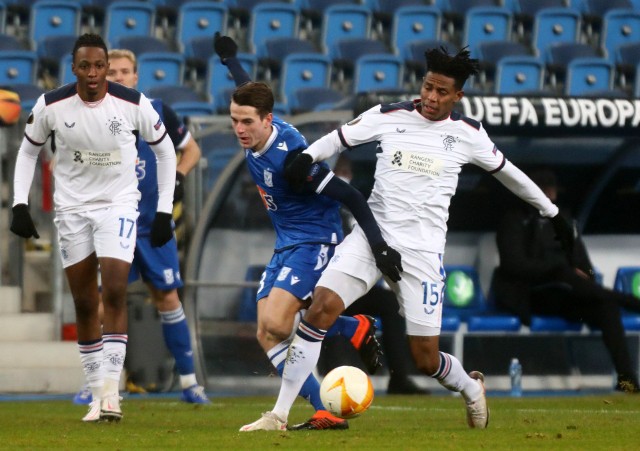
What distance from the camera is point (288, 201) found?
6.83 meters

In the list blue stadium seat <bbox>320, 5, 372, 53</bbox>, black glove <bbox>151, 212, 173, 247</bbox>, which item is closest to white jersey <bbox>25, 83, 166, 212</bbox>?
black glove <bbox>151, 212, 173, 247</bbox>

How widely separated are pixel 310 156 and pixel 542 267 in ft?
14.4

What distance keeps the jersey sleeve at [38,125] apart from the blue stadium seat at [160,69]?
256 inches

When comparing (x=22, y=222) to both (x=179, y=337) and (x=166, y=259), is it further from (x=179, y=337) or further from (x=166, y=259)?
(x=179, y=337)

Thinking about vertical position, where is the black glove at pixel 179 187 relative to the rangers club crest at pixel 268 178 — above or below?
below

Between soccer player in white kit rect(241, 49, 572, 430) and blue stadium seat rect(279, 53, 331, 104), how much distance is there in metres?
7.56

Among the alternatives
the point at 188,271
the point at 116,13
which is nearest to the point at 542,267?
the point at 188,271

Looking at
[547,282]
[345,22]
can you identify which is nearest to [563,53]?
[345,22]

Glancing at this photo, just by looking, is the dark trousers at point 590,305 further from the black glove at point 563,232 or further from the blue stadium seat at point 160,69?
the blue stadium seat at point 160,69

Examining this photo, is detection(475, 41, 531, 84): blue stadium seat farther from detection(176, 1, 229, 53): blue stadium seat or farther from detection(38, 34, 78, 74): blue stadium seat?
detection(38, 34, 78, 74): blue stadium seat

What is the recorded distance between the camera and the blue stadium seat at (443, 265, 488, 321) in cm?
1094

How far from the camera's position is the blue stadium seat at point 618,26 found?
53.0ft

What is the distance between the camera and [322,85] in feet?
46.9

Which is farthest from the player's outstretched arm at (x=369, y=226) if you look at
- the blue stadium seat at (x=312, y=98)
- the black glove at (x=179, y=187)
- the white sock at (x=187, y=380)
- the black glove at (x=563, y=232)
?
the blue stadium seat at (x=312, y=98)
